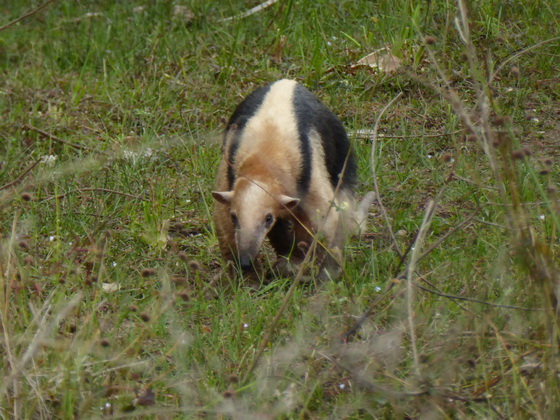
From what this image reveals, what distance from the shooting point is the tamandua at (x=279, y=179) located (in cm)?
555

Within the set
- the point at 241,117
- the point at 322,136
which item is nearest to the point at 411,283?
the point at 322,136

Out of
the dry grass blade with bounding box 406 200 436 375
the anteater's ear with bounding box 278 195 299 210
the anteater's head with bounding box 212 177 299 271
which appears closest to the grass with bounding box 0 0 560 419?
the dry grass blade with bounding box 406 200 436 375

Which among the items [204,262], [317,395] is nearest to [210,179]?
[204,262]

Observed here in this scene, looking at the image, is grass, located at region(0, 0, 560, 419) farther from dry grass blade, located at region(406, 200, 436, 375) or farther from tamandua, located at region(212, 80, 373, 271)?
tamandua, located at region(212, 80, 373, 271)

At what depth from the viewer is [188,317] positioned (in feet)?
16.6

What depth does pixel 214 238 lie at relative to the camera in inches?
252

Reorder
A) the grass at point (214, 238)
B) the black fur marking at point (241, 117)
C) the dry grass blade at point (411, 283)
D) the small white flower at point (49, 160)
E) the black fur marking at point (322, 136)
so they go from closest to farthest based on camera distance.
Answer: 1. the dry grass blade at point (411, 283)
2. the grass at point (214, 238)
3. the black fur marking at point (322, 136)
4. the black fur marking at point (241, 117)
5. the small white flower at point (49, 160)

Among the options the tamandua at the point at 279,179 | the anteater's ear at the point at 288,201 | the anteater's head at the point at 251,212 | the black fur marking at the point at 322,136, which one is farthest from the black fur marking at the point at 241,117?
the anteater's ear at the point at 288,201

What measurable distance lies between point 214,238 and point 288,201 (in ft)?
3.28

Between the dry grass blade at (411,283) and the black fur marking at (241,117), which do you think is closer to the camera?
the dry grass blade at (411,283)

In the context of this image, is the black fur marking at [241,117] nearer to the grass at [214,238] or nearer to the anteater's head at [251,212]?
the anteater's head at [251,212]

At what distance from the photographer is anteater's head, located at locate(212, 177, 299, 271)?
18.0 feet

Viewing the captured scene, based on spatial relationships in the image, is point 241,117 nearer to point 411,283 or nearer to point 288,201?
point 288,201

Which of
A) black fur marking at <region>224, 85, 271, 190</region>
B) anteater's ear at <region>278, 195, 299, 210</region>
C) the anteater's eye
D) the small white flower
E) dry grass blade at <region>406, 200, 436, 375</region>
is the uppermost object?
dry grass blade at <region>406, 200, 436, 375</region>
